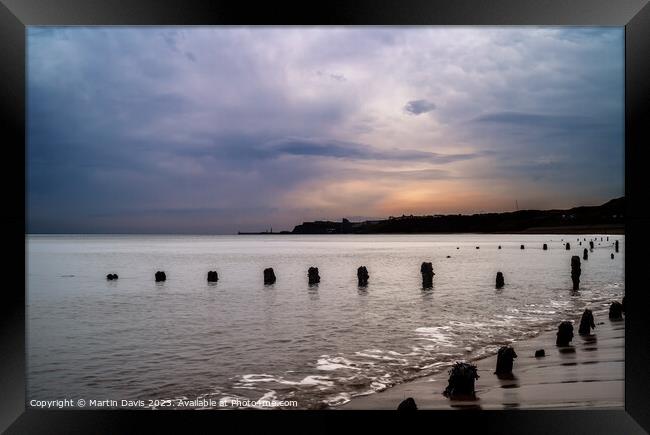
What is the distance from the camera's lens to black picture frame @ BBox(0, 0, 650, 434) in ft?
14.8

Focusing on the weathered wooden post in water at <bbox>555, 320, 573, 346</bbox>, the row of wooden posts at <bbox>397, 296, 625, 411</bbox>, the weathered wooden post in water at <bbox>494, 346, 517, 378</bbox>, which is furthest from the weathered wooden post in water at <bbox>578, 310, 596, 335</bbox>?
the weathered wooden post in water at <bbox>494, 346, 517, 378</bbox>

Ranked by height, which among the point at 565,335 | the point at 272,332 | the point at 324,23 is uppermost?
the point at 324,23

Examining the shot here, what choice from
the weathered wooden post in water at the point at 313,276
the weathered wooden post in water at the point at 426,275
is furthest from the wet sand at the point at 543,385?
the weathered wooden post in water at the point at 313,276

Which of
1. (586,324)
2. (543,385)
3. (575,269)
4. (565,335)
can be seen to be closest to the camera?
(543,385)

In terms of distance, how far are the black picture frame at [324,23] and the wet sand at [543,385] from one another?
0.63 metres

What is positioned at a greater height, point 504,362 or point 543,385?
point 504,362

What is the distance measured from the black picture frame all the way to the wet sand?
0.63 metres

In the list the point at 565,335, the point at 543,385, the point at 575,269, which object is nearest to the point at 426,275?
the point at 575,269

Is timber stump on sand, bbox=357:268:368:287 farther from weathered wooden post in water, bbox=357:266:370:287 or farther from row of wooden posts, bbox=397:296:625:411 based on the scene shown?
row of wooden posts, bbox=397:296:625:411

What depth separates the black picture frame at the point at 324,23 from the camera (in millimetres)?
4520

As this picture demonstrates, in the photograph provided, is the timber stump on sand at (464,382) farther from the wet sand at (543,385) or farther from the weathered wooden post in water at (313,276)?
the weathered wooden post in water at (313,276)

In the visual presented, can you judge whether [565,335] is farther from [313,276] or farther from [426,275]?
[313,276]

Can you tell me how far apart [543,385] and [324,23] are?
528 cm

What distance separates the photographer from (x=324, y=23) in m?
4.70
